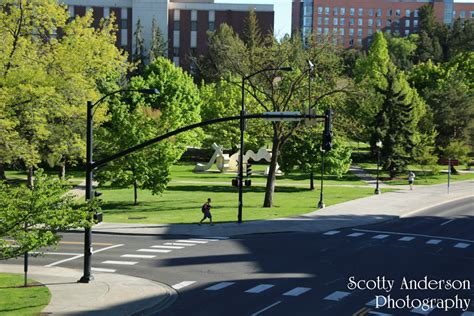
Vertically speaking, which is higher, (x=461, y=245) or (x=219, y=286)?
(x=219, y=286)

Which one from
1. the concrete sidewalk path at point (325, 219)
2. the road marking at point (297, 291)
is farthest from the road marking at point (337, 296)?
the concrete sidewalk path at point (325, 219)

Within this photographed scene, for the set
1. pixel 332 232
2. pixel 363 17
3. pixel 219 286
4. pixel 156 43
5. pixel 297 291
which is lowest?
pixel 332 232

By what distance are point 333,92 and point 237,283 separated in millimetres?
22660

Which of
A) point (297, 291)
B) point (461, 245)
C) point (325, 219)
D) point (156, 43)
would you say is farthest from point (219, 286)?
point (156, 43)

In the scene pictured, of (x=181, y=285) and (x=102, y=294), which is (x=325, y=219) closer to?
(x=181, y=285)

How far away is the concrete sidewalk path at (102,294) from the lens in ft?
60.6

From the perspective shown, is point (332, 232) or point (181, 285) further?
point (332, 232)

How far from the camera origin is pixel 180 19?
113438mm

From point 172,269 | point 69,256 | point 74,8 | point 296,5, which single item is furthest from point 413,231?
point 296,5

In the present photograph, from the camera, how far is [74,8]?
11050 centimetres

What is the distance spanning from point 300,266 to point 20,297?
10.3m

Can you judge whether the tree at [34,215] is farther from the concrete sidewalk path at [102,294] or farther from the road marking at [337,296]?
the road marking at [337,296]

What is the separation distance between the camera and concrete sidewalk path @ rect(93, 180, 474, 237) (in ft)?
110

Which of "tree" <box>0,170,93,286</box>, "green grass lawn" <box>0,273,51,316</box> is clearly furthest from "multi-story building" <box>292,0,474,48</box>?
"tree" <box>0,170,93,286</box>
